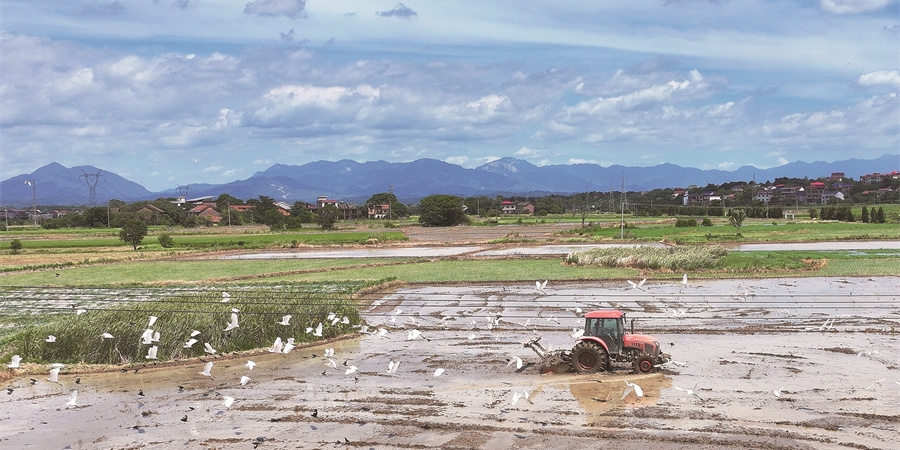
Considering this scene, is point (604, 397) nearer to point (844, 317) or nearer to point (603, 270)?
point (844, 317)

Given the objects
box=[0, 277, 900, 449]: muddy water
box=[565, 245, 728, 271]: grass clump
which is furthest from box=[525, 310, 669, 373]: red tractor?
box=[565, 245, 728, 271]: grass clump

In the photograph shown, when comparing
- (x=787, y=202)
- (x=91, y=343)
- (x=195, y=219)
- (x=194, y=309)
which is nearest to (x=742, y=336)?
(x=194, y=309)

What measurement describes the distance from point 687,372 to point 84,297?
2568 centimetres

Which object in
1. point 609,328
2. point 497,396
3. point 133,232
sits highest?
point 133,232

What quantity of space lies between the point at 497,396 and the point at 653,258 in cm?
2616

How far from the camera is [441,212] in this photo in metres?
104

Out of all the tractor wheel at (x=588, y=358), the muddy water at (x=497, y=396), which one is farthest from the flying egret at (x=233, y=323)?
the tractor wheel at (x=588, y=358)

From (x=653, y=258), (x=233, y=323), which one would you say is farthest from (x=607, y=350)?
(x=653, y=258)

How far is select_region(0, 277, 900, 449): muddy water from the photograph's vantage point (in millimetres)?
12547

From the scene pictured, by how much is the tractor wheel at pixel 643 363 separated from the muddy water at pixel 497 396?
0.81 feet

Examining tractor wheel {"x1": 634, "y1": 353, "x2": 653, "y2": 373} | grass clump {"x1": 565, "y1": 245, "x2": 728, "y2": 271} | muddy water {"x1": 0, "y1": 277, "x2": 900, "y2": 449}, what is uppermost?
grass clump {"x1": 565, "y1": 245, "x2": 728, "y2": 271}

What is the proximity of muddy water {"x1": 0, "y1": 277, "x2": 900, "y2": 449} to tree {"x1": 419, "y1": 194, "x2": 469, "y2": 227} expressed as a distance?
80102 mm

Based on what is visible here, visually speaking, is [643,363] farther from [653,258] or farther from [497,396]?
[653,258]

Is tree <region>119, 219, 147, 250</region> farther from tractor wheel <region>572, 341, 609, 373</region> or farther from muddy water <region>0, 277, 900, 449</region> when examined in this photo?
tractor wheel <region>572, 341, 609, 373</region>
